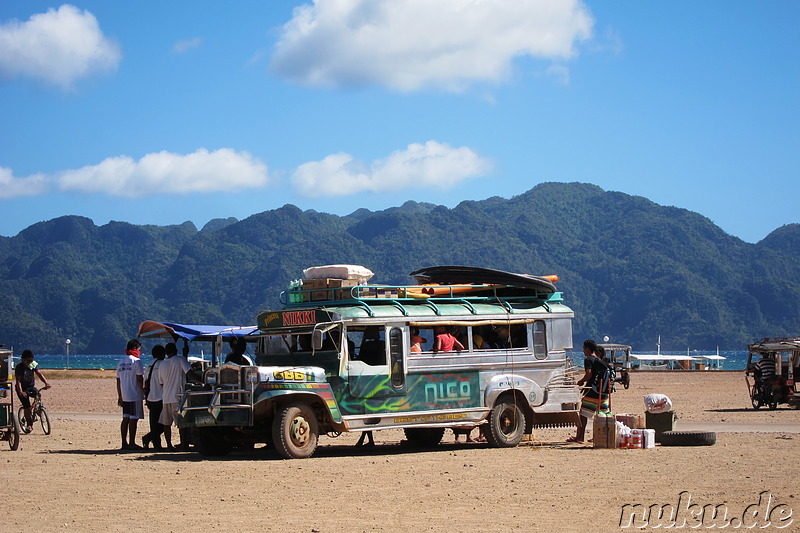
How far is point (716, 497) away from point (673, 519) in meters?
1.48

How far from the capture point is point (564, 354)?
1867cm

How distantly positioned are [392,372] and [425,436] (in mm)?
2054

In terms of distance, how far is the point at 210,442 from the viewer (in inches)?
656

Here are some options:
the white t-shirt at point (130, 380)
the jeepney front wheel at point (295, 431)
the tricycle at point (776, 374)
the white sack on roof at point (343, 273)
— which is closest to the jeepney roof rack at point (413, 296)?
the white sack on roof at point (343, 273)

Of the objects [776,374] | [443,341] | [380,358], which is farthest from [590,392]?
[776,374]

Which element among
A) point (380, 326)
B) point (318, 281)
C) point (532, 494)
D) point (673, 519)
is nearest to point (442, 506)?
point (532, 494)

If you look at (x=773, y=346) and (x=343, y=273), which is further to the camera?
(x=773, y=346)

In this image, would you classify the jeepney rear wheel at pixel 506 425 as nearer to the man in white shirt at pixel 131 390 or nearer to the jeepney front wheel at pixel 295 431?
the jeepney front wheel at pixel 295 431

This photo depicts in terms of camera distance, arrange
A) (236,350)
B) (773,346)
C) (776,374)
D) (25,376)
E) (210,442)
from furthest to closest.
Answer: (773,346) → (776,374) → (25,376) → (236,350) → (210,442)

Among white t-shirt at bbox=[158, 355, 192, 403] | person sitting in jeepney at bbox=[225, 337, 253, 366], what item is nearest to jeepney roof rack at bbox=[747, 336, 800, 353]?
person sitting in jeepney at bbox=[225, 337, 253, 366]

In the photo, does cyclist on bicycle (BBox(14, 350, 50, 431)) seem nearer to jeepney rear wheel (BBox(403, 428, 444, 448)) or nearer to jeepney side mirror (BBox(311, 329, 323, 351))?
jeepney side mirror (BBox(311, 329, 323, 351))

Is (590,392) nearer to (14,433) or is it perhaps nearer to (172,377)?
(172,377)

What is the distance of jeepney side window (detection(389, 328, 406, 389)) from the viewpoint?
664 inches

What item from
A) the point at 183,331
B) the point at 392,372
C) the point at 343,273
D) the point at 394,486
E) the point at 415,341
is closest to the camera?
the point at 394,486
